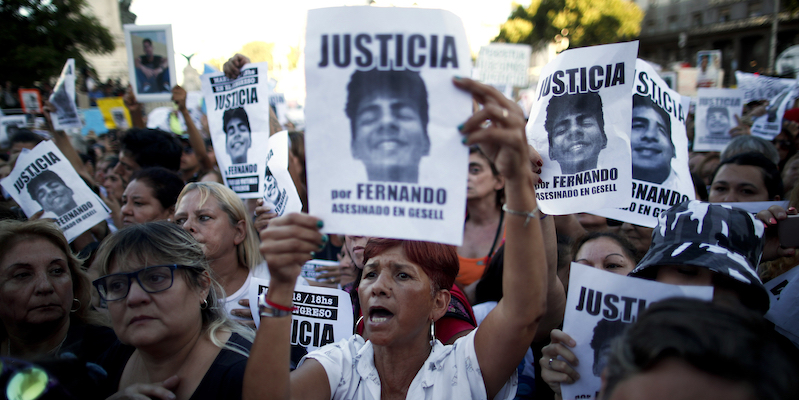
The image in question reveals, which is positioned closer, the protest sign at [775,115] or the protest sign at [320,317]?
the protest sign at [320,317]

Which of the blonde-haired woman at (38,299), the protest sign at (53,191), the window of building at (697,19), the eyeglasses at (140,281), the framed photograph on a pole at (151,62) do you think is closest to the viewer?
the eyeglasses at (140,281)

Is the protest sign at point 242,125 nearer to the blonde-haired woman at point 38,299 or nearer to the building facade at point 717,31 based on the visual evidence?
the blonde-haired woman at point 38,299

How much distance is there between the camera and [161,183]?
12.7 feet

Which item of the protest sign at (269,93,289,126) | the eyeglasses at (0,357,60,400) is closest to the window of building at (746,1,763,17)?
the protest sign at (269,93,289,126)

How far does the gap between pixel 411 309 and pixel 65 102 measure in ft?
16.9

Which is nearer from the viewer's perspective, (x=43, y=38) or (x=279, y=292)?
(x=279, y=292)

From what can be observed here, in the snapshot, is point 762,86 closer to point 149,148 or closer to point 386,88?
point 386,88

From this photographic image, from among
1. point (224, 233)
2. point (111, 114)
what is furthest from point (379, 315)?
point (111, 114)

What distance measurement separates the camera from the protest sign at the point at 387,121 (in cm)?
148

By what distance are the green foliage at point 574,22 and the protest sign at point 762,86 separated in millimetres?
31459

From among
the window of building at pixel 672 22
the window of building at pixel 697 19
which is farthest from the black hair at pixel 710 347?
the window of building at pixel 672 22

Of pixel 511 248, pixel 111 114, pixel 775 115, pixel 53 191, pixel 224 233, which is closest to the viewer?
pixel 511 248

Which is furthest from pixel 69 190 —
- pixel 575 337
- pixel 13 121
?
pixel 13 121

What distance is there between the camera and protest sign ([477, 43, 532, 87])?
10.5 meters
